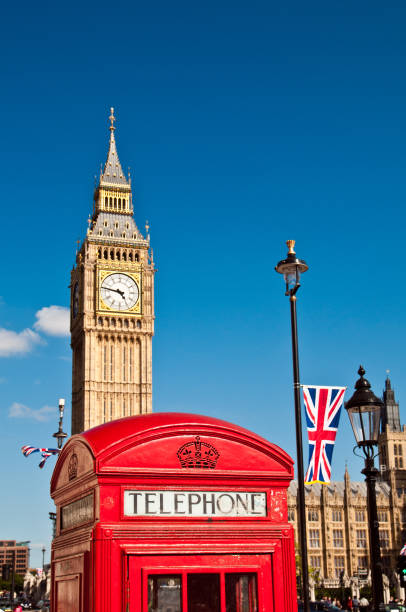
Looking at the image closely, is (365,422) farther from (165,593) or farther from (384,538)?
(384,538)

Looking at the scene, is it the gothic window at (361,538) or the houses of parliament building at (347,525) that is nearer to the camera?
the houses of parliament building at (347,525)

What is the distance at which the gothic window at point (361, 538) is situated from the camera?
281ft

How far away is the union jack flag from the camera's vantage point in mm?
10352

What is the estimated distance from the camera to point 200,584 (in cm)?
663

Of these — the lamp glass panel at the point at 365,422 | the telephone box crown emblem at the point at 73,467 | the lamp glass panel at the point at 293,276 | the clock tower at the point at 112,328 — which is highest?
the clock tower at the point at 112,328

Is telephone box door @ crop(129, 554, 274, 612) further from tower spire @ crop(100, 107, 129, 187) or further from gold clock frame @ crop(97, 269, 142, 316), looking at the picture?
tower spire @ crop(100, 107, 129, 187)

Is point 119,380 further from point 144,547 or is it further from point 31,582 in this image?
point 144,547

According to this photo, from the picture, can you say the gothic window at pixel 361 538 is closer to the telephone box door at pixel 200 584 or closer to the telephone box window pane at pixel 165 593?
the telephone box door at pixel 200 584

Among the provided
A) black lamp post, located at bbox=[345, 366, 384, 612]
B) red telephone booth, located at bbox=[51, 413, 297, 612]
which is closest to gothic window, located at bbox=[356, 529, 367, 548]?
black lamp post, located at bbox=[345, 366, 384, 612]

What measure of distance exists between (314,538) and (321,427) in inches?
3043

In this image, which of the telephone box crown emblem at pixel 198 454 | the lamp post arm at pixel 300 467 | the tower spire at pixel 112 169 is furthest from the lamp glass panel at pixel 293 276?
the tower spire at pixel 112 169

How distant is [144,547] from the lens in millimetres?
6492

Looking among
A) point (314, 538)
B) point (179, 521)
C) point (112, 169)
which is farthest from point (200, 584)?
point (314, 538)

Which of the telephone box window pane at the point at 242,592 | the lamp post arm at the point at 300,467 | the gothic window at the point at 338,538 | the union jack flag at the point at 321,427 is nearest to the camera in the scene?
the telephone box window pane at the point at 242,592
